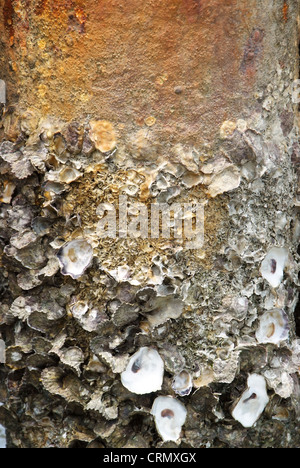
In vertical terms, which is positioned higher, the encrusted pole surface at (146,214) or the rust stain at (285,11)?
the rust stain at (285,11)

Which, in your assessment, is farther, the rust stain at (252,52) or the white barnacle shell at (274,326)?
the white barnacle shell at (274,326)

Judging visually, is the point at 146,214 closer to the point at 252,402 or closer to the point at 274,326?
the point at 274,326

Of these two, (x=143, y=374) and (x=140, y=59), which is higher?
(x=140, y=59)

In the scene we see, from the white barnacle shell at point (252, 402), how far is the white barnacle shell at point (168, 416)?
0.18m

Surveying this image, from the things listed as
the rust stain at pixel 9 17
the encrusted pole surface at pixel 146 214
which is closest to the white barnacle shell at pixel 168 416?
the encrusted pole surface at pixel 146 214

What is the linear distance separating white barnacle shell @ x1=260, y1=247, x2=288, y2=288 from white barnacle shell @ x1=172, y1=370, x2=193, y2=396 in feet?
1.34

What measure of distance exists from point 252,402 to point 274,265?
1.47 feet

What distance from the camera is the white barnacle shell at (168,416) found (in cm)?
167

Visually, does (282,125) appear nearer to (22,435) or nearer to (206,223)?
(206,223)

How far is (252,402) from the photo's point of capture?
1717 millimetres

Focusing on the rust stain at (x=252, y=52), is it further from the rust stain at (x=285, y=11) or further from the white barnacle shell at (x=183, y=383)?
the white barnacle shell at (x=183, y=383)

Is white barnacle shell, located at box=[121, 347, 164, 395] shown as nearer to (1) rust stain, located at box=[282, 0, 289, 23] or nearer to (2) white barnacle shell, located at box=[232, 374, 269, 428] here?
(2) white barnacle shell, located at box=[232, 374, 269, 428]

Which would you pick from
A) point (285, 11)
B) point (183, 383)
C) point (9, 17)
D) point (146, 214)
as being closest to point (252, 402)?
point (183, 383)

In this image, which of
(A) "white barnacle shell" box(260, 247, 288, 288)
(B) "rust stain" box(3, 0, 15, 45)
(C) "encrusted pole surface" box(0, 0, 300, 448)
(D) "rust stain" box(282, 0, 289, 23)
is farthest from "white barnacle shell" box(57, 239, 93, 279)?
(D) "rust stain" box(282, 0, 289, 23)
